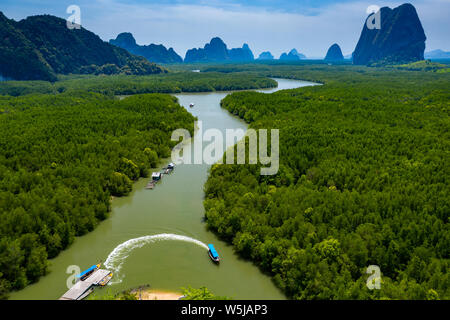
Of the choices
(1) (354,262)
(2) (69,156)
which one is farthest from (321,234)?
(2) (69,156)

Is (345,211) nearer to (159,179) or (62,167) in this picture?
(159,179)

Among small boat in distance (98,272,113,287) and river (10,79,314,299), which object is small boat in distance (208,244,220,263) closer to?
river (10,79,314,299)

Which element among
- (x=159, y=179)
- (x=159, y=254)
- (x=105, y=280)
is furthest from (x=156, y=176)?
(x=105, y=280)

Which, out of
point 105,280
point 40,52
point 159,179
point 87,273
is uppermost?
point 40,52

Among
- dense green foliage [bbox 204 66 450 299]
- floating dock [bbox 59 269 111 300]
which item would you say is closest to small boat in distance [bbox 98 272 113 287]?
floating dock [bbox 59 269 111 300]

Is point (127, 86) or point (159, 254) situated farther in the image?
point (127, 86)

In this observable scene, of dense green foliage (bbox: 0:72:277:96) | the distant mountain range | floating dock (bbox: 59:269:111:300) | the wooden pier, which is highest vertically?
the distant mountain range
